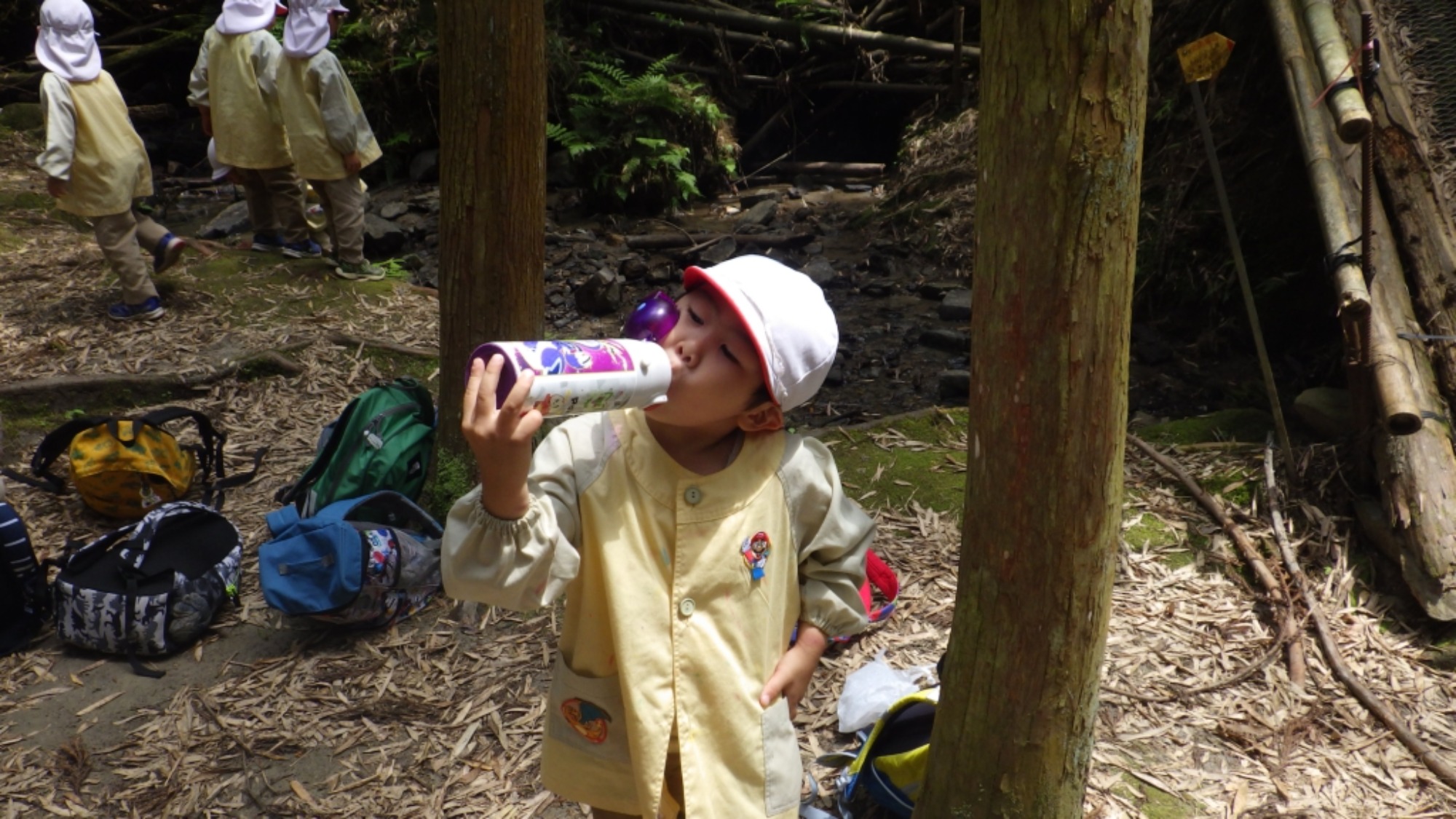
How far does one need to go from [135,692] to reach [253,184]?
5324mm

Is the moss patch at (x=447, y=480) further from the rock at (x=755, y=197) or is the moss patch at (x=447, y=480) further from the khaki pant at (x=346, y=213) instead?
the rock at (x=755, y=197)

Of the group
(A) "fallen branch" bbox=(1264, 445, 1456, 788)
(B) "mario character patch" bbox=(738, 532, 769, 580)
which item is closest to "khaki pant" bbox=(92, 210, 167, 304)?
(B) "mario character patch" bbox=(738, 532, 769, 580)

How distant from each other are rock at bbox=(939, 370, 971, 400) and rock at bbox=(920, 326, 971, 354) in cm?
100

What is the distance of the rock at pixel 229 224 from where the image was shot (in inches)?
360

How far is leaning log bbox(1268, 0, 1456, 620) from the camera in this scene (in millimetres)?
3662

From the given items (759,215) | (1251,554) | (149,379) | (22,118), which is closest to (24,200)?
(22,118)

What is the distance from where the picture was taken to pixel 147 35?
12.3 meters

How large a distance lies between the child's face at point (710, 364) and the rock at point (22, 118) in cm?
1143

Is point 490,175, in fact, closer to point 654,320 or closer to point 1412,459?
point 654,320

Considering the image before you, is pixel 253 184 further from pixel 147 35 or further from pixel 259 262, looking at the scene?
pixel 147 35

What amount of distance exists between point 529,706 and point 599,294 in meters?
4.69

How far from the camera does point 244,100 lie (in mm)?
7582

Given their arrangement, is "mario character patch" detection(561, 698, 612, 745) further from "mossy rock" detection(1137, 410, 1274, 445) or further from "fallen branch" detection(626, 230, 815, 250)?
"fallen branch" detection(626, 230, 815, 250)

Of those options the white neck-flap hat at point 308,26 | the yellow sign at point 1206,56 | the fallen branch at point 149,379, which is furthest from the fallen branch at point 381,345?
the yellow sign at point 1206,56
